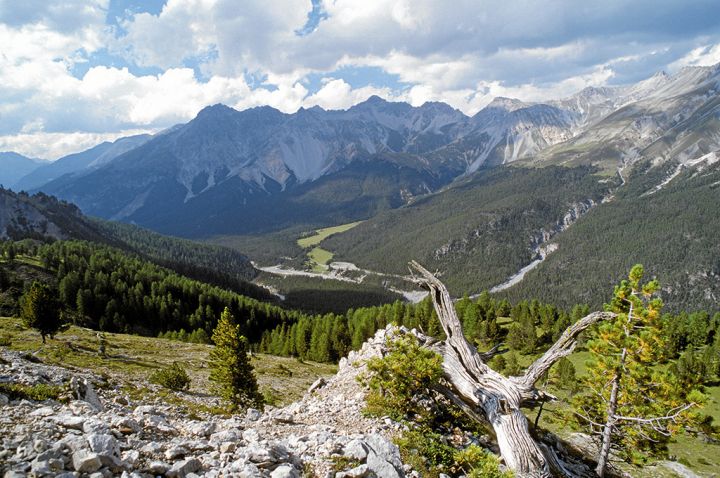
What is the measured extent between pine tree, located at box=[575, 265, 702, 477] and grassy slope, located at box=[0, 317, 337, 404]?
3314 centimetres

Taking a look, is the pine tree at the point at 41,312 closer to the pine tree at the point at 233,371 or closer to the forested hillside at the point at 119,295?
the pine tree at the point at 233,371

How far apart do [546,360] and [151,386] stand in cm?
3595

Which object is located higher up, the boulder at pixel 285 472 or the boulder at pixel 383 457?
the boulder at pixel 285 472

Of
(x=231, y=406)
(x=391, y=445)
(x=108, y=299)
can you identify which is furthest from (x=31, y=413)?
(x=108, y=299)

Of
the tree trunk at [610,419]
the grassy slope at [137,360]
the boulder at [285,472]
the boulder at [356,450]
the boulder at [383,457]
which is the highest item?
the boulder at [285,472]

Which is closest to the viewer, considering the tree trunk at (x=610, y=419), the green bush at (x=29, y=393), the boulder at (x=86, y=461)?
the boulder at (x=86, y=461)

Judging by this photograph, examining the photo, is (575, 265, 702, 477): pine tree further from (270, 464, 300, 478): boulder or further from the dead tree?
(270, 464, 300, 478): boulder

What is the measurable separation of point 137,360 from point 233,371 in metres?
29.8

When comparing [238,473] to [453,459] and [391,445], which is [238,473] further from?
[453,459]

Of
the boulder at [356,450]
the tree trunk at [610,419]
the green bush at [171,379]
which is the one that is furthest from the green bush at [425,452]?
the green bush at [171,379]

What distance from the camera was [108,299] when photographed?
118 metres

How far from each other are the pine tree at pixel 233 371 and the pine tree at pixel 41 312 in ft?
108

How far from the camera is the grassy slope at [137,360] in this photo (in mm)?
42875

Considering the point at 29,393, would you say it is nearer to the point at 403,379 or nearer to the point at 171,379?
the point at 403,379
